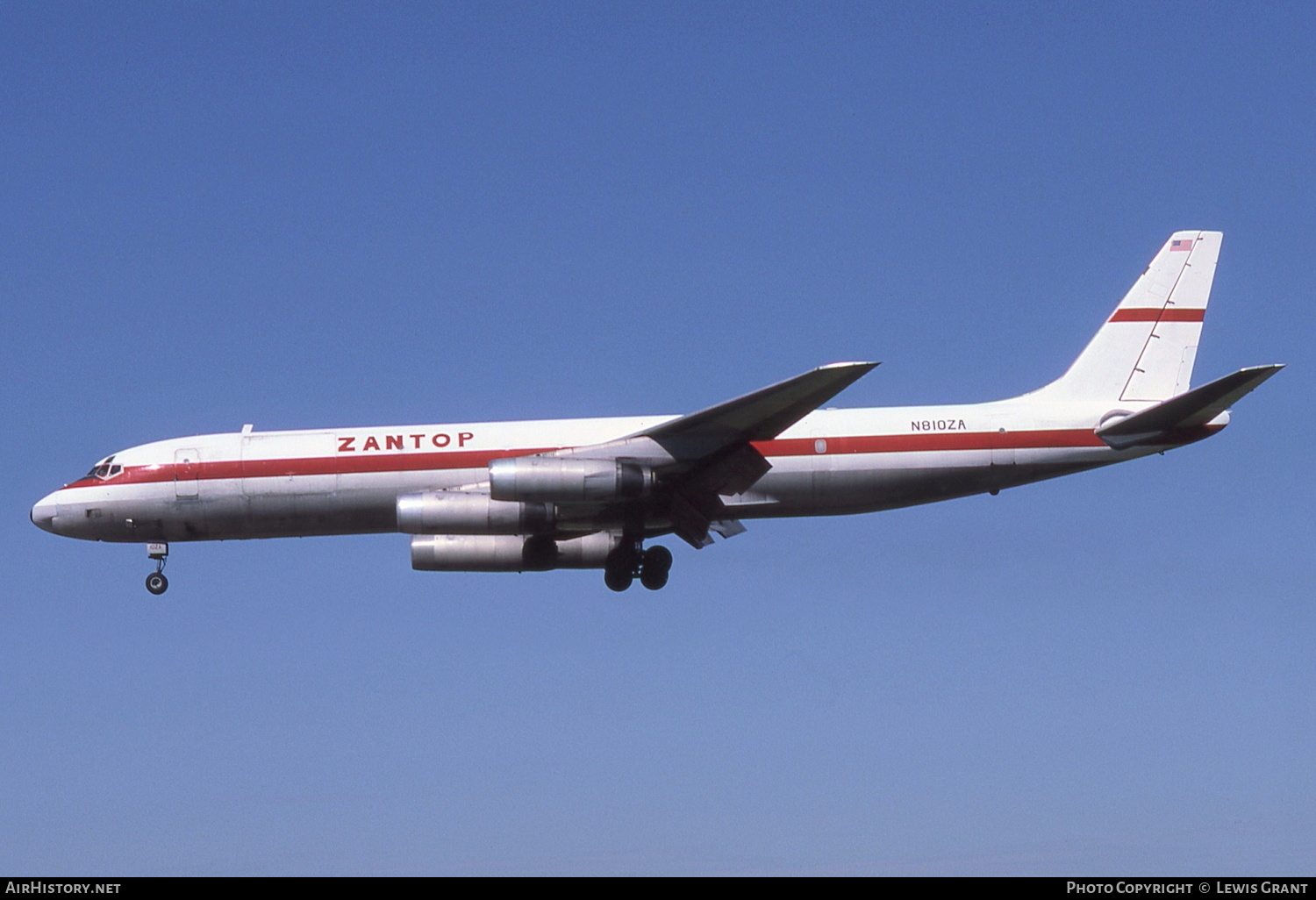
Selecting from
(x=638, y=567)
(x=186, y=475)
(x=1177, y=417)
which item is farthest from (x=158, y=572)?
(x=1177, y=417)

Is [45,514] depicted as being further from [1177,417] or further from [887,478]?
[1177,417]

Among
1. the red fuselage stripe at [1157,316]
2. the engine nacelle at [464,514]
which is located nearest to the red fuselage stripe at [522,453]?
the engine nacelle at [464,514]

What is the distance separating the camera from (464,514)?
28203mm

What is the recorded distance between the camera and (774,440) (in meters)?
30.2

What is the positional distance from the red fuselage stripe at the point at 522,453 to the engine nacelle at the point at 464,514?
203cm

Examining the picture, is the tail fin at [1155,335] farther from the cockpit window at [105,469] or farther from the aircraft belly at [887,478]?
the cockpit window at [105,469]

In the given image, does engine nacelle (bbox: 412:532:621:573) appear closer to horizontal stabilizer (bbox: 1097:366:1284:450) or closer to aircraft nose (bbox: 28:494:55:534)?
aircraft nose (bbox: 28:494:55:534)

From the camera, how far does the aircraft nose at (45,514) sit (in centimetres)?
3195

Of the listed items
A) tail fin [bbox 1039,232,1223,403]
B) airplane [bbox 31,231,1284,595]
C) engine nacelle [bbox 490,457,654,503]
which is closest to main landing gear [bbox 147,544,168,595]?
airplane [bbox 31,231,1284,595]

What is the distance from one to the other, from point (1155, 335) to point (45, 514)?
24.4m
